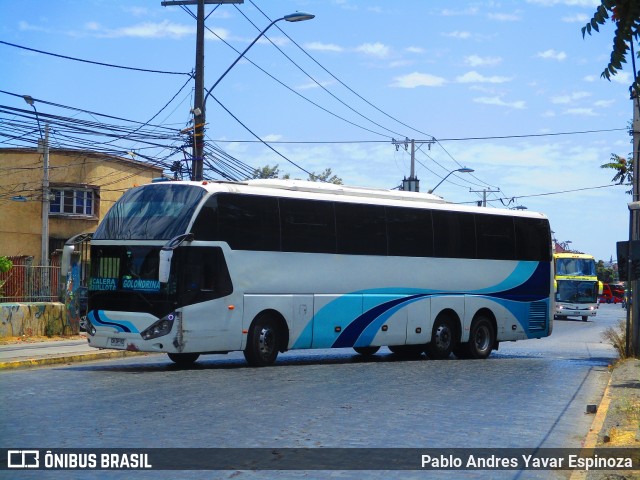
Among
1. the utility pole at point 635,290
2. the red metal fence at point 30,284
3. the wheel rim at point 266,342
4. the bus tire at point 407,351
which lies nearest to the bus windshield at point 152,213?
the wheel rim at point 266,342

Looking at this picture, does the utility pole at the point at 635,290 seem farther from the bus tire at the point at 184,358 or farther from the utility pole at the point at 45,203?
the utility pole at the point at 45,203

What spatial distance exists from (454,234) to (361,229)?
3258 millimetres

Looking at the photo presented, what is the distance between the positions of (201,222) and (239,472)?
10.4 metres

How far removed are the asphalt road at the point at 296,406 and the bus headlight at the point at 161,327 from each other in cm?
68

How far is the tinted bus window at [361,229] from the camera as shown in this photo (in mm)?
21812

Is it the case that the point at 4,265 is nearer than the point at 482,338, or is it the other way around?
the point at 482,338

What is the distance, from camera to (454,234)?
965 inches

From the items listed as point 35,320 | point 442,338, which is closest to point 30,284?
point 35,320

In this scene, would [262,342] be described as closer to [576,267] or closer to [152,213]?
[152,213]

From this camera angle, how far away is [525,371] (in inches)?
822

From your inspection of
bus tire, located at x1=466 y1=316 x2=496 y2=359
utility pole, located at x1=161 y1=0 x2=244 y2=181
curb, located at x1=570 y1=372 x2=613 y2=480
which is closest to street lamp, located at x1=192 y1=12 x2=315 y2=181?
utility pole, located at x1=161 y1=0 x2=244 y2=181

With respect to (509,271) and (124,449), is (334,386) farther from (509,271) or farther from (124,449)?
(509,271)

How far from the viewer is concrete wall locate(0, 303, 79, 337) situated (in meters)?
24.7

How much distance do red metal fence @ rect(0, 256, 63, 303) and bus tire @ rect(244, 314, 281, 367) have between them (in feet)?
30.0
